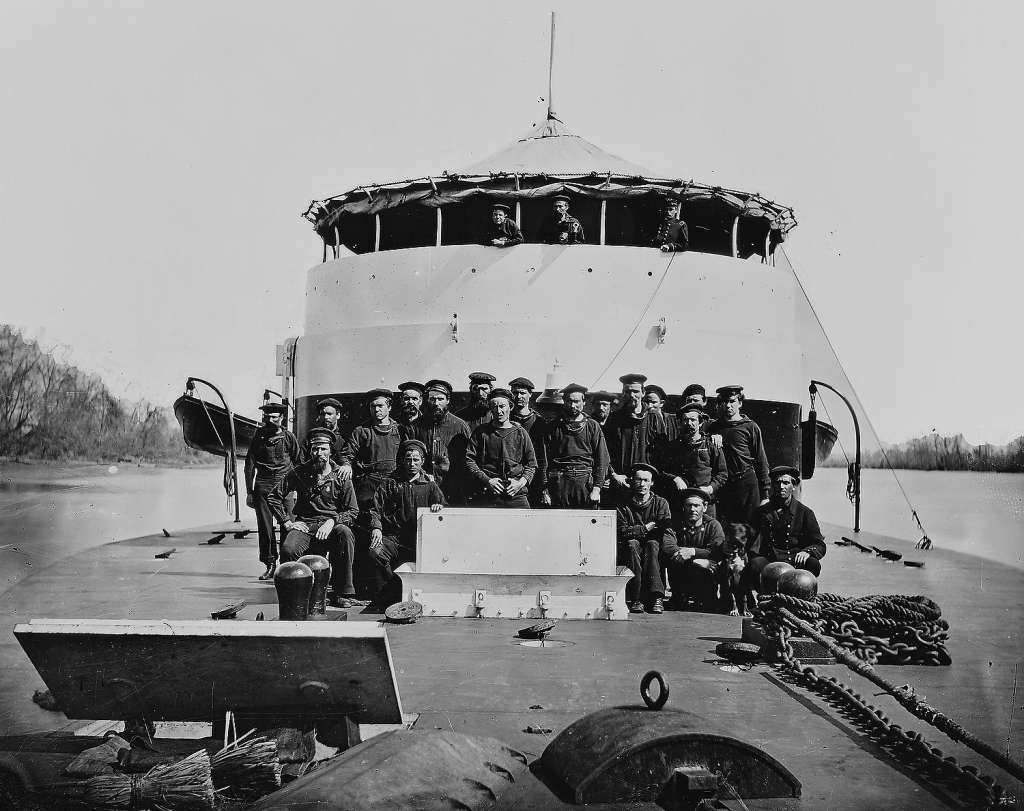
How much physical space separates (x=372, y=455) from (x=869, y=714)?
4787mm

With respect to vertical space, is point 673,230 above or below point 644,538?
above

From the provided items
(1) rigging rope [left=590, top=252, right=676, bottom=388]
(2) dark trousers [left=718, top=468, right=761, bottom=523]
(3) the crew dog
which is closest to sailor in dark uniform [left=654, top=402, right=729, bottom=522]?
(2) dark trousers [left=718, top=468, right=761, bottom=523]

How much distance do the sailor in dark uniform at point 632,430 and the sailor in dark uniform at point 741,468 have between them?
58 cm

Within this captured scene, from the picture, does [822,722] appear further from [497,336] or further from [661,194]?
[661,194]

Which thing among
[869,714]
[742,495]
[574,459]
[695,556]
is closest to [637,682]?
[869,714]

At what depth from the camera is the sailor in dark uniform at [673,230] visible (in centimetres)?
1130

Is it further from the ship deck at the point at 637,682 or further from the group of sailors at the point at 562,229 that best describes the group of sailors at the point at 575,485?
the group of sailors at the point at 562,229

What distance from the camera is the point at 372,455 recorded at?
766cm

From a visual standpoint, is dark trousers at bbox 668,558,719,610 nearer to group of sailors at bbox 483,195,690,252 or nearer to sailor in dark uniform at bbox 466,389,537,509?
sailor in dark uniform at bbox 466,389,537,509

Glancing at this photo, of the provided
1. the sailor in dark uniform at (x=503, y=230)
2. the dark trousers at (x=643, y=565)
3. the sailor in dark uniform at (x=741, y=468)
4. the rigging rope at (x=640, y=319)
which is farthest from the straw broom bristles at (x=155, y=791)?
the sailor in dark uniform at (x=503, y=230)

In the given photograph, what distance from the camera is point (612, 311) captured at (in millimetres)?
11125

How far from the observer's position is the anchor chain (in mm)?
2994

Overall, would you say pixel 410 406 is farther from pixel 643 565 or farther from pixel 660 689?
pixel 660 689

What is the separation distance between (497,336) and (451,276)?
1.00m
